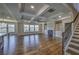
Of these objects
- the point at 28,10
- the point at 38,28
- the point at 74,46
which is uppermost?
the point at 28,10

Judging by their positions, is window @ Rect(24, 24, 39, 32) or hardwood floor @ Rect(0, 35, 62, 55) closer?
hardwood floor @ Rect(0, 35, 62, 55)

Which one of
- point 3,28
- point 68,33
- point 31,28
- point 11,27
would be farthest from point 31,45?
point 68,33

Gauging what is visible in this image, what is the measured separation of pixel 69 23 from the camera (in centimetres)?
223

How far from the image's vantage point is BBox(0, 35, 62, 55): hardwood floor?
220 cm

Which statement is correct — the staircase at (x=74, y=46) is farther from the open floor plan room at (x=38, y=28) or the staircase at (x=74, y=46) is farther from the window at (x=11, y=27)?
the window at (x=11, y=27)

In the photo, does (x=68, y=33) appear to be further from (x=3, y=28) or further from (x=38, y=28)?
(x=3, y=28)

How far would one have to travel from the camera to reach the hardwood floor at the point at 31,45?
2196 mm

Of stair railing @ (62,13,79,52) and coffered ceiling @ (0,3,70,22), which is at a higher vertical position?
coffered ceiling @ (0,3,70,22)

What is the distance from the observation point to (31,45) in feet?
7.42

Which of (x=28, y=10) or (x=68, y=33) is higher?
(x=28, y=10)

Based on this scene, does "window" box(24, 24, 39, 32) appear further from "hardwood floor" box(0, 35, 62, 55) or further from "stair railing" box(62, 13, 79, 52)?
"stair railing" box(62, 13, 79, 52)

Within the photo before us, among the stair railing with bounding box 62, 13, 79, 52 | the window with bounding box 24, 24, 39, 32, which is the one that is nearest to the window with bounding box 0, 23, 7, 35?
the window with bounding box 24, 24, 39, 32

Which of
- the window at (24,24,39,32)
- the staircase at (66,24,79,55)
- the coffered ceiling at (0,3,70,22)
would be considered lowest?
the staircase at (66,24,79,55)
